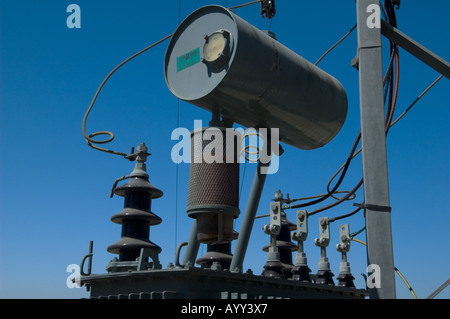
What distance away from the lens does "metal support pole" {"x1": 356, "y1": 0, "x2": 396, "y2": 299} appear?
23.1ft

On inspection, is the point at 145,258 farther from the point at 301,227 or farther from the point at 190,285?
the point at 301,227

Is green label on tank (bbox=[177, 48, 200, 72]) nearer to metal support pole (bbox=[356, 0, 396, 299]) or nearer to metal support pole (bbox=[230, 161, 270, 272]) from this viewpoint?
metal support pole (bbox=[230, 161, 270, 272])

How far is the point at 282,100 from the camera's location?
7887 mm

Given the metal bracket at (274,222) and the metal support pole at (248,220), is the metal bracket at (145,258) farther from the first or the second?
the metal bracket at (274,222)

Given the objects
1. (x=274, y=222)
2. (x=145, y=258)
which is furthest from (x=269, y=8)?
(x=145, y=258)

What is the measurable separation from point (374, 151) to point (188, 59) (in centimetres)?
316

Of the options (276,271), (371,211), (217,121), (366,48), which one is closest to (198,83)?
(217,121)

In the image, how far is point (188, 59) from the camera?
8078 millimetres

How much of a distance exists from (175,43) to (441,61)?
4387mm

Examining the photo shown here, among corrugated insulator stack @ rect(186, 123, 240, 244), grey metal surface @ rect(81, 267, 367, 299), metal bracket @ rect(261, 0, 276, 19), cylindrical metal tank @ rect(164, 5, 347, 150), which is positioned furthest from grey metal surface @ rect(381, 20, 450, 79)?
grey metal surface @ rect(81, 267, 367, 299)

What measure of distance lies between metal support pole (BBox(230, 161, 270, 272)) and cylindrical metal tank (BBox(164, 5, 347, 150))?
0.91m

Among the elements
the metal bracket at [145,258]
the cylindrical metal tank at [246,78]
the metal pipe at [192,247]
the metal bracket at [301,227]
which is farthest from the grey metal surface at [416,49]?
the metal bracket at [145,258]

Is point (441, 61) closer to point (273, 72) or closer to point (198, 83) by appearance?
point (273, 72)

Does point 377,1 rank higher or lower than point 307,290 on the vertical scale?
higher
